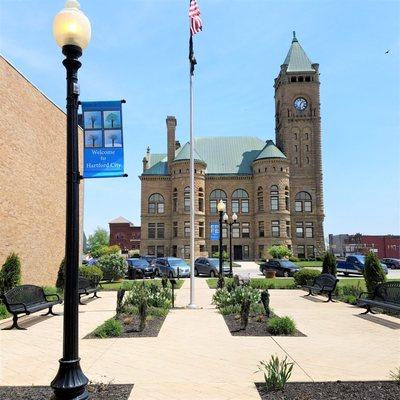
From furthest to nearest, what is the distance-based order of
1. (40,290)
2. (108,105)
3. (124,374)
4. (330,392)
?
(40,290) < (108,105) < (124,374) < (330,392)

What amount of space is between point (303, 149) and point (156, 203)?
2643cm

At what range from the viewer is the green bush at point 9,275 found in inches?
578

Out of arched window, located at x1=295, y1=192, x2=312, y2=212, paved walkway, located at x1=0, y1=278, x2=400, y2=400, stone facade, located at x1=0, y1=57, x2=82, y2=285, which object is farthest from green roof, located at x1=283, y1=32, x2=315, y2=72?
paved walkway, located at x1=0, y1=278, x2=400, y2=400

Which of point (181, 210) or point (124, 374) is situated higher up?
point (181, 210)

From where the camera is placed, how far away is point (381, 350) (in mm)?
7965

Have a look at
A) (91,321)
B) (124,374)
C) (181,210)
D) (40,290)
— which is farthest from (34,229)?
(181,210)

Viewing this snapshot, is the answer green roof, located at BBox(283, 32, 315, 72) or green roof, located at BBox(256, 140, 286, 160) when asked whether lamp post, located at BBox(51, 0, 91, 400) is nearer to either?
green roof, located at BBox(256, 140, 286, 160)

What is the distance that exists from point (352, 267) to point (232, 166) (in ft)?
129

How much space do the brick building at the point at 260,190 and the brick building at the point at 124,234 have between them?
43859 mm

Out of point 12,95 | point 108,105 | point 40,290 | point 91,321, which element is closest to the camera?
point 108,105

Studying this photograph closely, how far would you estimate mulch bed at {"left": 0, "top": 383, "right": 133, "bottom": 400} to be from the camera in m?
5.26

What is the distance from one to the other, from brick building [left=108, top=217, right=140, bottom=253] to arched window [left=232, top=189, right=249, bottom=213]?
159 ft

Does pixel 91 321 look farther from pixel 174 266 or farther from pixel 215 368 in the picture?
pixel 174 266

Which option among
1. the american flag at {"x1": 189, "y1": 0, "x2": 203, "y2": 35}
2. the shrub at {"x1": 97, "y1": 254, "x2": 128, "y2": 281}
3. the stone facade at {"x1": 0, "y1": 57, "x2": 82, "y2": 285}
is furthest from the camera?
the shrub at {"x1": 97, "y1": 254, "x2": 128, "y2": 281}
